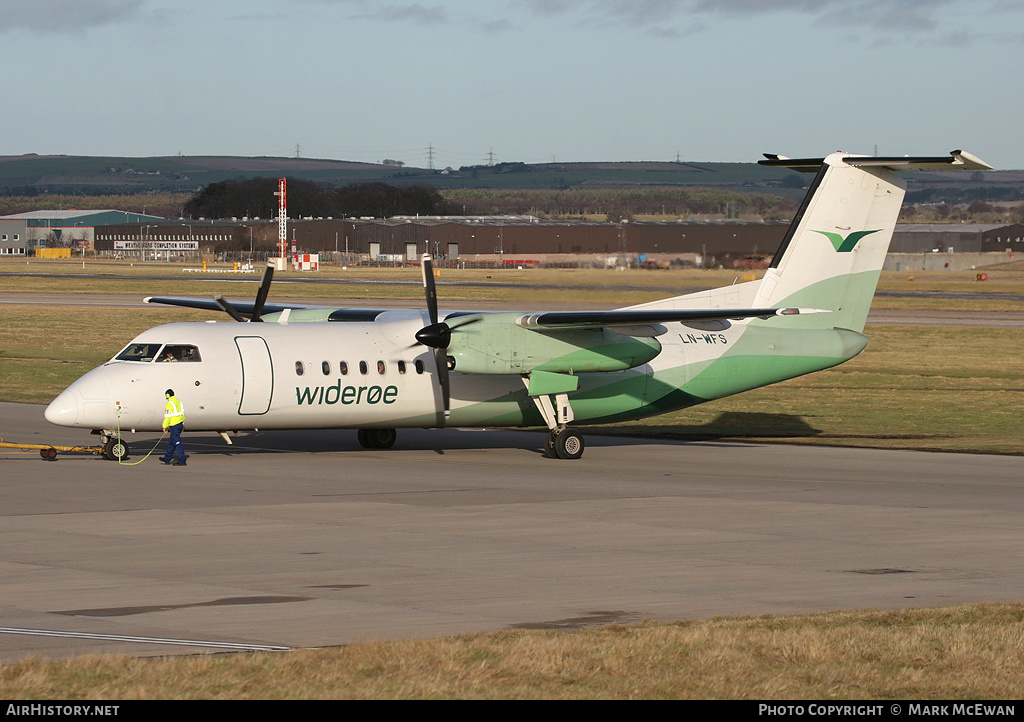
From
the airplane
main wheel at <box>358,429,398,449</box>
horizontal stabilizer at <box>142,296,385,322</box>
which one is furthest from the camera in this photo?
horizontal stabilizer at <box>142,296,385,322</box>

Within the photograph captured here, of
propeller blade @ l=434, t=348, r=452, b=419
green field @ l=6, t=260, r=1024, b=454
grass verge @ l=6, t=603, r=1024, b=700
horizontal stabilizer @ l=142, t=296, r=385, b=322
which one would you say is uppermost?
horizontal stabilizer @ l=142, t=296, r=385, b=322

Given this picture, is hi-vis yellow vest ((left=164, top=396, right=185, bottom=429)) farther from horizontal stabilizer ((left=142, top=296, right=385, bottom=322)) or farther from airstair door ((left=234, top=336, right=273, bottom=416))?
horizontal stabilizer ((left=142, top=296, right=385, bottom=322))

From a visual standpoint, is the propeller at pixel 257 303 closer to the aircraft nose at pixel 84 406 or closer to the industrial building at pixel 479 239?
the aircraft nose at pixel 84 406

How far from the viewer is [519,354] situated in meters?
25.8

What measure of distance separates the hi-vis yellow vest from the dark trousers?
0.10m

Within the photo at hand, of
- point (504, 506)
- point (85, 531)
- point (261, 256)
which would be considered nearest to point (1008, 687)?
point (504, 506)

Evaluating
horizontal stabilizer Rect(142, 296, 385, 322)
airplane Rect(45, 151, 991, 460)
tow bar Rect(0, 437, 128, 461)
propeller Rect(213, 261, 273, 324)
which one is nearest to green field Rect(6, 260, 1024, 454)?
airplane Rect(45, 151, 991, 460)

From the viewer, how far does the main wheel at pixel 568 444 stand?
2630cm

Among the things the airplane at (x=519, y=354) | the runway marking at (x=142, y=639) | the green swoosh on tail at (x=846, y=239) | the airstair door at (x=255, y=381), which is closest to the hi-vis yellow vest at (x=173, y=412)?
the airplane at (x=519, y=354)

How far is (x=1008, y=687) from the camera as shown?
970cm

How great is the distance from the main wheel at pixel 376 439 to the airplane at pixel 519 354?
32 mm

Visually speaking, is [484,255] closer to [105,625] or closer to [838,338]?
[838,338]

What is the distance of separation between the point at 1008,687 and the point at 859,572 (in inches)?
209

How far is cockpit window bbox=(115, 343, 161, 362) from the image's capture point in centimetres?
2395
